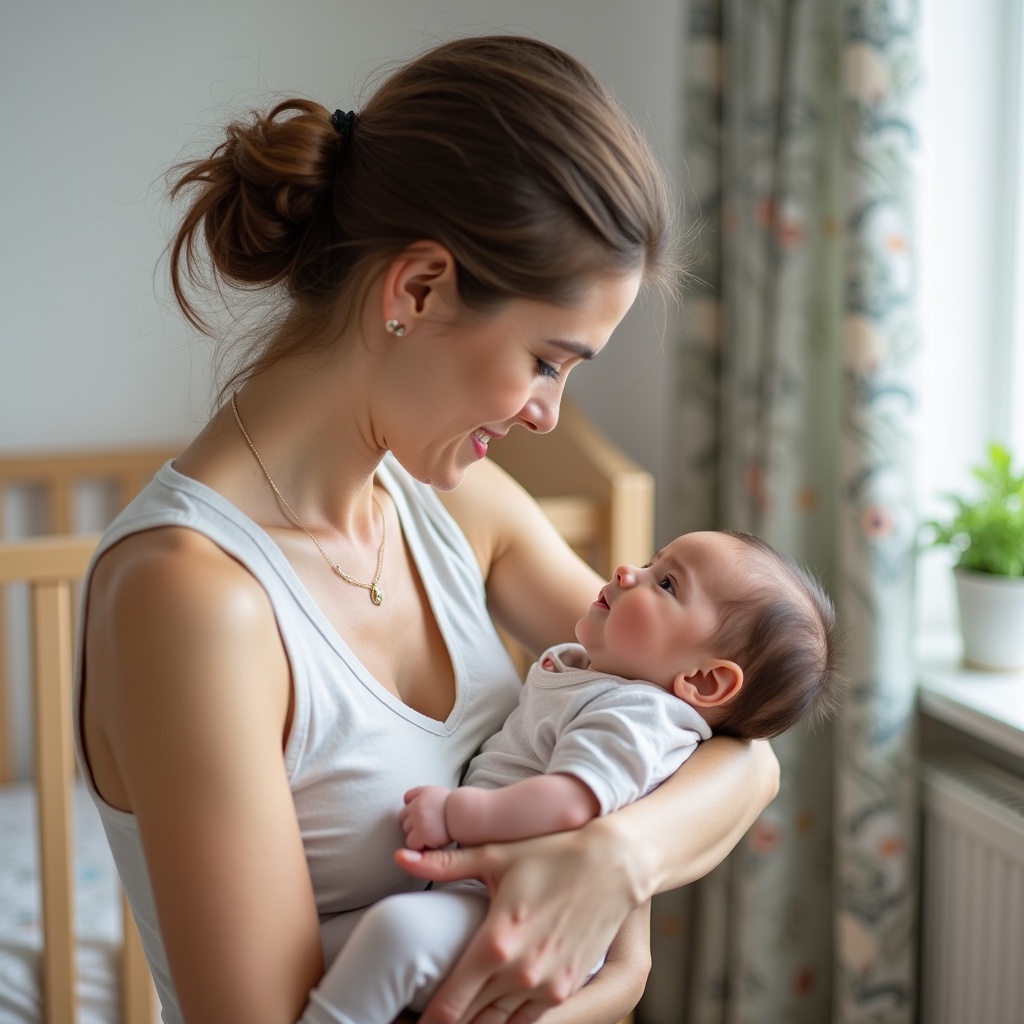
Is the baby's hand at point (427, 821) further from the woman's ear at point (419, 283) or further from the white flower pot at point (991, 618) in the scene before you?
the white flower pot at point (991, 618)

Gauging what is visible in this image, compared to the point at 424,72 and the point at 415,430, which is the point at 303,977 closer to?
the point at 415,430

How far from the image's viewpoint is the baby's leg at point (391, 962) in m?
0.85

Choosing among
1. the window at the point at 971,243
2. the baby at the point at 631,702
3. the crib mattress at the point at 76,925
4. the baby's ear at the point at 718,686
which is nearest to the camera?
the baby at the point at 631,702

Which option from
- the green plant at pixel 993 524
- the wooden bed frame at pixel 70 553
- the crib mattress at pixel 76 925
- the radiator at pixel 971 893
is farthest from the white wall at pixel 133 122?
the radiator at pixel 971 893

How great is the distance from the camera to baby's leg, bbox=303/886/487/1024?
0.85 m

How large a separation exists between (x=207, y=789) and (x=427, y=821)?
0.20 m

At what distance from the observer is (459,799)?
0.95m

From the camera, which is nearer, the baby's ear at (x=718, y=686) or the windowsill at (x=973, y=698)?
the baby's ear at (x=718, y=686)

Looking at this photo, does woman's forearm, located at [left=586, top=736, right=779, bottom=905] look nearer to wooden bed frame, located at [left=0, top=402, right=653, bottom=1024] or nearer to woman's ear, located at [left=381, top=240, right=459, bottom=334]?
woman's ear, located at [left=381, top=240, right=459, bottom=334]

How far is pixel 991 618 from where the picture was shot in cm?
193

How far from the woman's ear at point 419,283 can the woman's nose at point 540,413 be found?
0.40ft

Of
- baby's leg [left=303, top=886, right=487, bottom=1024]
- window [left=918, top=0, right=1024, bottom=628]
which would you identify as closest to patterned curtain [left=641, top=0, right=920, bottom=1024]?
window [left=918, top=0, right=1024, bottom=628]

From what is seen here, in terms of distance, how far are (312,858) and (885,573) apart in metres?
1.19

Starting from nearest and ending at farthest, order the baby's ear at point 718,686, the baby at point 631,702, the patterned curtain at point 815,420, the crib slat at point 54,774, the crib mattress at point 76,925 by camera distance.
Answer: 1. the baby at point 631,702
2. the baby's ear at point 718,686
3. the crib slat at point 54,774
4. the crib mattress at point 76,925
5. the patterned curtain at point 815,420
